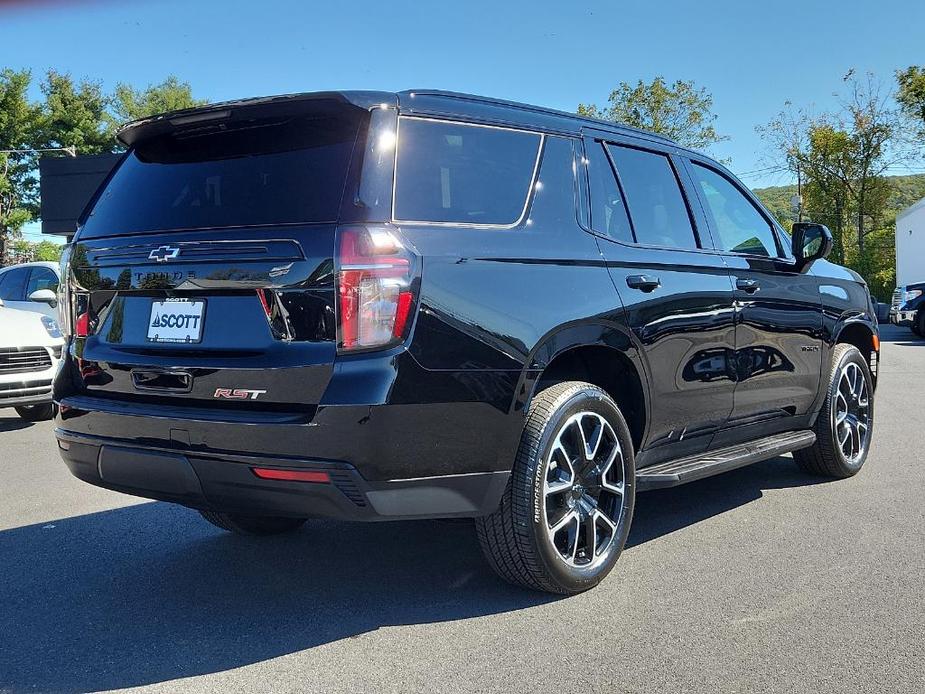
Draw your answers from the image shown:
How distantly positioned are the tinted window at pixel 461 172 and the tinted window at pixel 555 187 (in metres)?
0.06

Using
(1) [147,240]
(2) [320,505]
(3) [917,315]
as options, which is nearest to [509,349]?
(2) [320,505]

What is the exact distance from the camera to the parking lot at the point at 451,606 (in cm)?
297

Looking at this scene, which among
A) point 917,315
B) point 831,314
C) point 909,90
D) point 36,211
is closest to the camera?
point 831,314

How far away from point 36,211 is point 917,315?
4880 cm

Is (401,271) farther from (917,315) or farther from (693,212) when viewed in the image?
(917,315)

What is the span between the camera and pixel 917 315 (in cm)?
2047

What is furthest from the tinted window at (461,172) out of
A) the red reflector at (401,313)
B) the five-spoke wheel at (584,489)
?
the five-spoke wheel at (584,489)

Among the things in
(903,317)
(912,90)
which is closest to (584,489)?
(903,317)

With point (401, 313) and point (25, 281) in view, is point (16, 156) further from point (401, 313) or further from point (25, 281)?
point (401, 313)

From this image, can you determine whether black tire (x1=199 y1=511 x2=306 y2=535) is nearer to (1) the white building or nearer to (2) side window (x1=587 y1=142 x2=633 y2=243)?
(2) side window (x1=587 y1=142 x2=633 y2=243)

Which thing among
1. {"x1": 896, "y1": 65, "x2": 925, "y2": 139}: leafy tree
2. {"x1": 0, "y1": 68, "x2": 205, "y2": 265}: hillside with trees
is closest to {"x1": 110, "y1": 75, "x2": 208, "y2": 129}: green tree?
{"x1": 0, "y1": 68, "x2": 205, "y2": 265}: hillside with trees

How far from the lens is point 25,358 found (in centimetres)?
874

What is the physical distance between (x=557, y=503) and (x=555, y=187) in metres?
1.27

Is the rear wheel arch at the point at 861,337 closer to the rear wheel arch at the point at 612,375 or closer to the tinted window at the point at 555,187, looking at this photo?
the rear wheel arch at the point at 612,375
